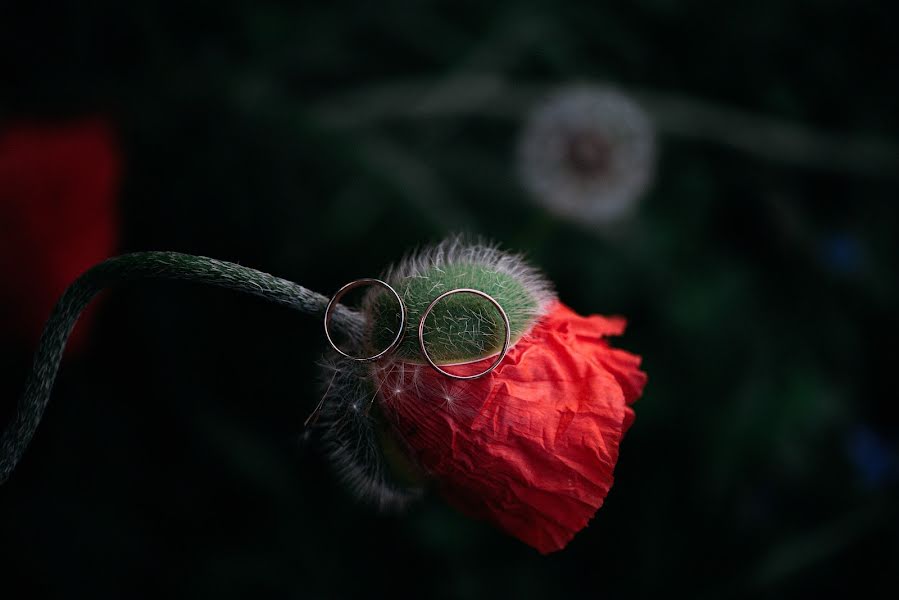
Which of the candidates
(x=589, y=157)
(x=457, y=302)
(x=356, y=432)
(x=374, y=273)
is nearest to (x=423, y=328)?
(x=457, y=302)

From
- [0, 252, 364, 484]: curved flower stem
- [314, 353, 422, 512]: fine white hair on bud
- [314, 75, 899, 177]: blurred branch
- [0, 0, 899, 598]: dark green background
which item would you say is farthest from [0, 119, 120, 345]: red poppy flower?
[314, 353, 422, 512]: fine white hair on bud

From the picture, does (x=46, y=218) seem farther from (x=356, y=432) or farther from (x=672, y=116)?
(x=672, y=116)

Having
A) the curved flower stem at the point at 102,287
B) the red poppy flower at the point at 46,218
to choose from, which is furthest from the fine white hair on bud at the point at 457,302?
the red poppy flower at the point at 46,218

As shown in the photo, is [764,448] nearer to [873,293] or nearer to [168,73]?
[873,293]

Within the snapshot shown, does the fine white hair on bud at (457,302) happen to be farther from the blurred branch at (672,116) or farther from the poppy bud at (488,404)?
the blurred branch at (672,116)

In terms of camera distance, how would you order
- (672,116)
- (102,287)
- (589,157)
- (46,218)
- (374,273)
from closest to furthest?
(102,287), (46,218), (374,273), (589,157), (672,116)

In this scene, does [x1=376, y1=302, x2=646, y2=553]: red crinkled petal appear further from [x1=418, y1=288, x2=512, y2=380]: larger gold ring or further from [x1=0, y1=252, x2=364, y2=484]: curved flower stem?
[x1=0, y1=252, x2=364, y2=484]: curved flower stem
